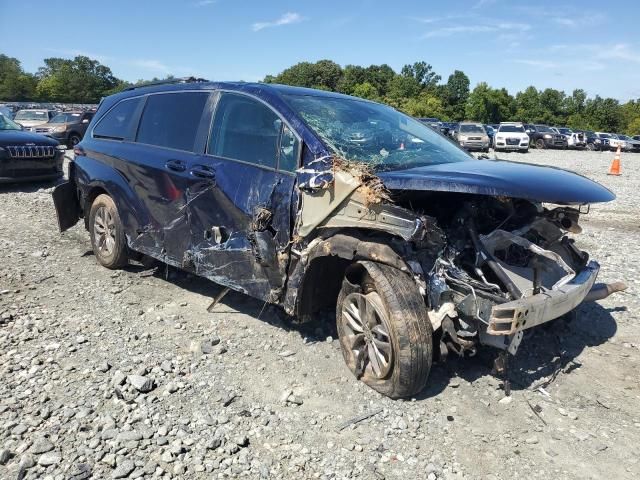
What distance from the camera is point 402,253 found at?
334 cm

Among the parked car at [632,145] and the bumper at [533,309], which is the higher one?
the parked car at [632,145]

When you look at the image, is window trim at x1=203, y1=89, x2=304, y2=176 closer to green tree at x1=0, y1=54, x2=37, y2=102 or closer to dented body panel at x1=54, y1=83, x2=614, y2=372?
dented body panel at x1=54, y1=83, x2=614, y2=372

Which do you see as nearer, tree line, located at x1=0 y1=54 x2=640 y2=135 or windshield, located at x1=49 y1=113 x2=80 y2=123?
windshield, located at x1=49 y1=113 x2=80 y2=123

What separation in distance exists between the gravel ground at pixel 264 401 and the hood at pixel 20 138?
20.9 feet

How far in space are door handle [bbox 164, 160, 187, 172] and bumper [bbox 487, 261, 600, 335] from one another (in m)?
2.81

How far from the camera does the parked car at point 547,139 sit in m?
36.2

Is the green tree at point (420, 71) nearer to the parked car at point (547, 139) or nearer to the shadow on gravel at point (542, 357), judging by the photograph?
the parked car at point (547, 139)

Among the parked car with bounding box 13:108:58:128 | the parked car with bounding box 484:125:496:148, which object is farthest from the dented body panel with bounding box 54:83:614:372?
the parked car with bounding box 484:125:496:148

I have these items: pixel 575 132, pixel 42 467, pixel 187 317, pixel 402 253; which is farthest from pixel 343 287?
pixel 575 132

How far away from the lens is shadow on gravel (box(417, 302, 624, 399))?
3637mm

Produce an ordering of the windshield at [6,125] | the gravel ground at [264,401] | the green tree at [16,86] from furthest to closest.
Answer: the green tree at [16,86]
the windshield at [6,125]
the gravel ground at [264,401]

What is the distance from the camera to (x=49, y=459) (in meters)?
2.73

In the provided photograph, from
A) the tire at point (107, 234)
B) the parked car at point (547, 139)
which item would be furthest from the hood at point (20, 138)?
the parked car at point (547, 139)

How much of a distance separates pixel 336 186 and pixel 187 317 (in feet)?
6.69
